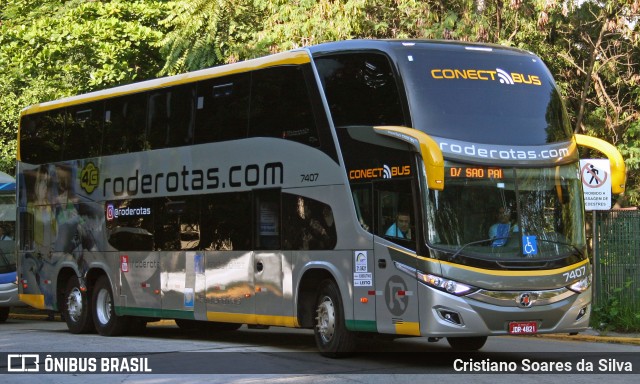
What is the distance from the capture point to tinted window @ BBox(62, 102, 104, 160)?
836 inches

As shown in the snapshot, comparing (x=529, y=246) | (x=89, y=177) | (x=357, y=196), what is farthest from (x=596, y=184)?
(x=89, y=177)

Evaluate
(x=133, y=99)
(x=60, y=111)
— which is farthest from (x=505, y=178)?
(x=60, y=111)

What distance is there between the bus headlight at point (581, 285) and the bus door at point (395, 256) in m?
2.00

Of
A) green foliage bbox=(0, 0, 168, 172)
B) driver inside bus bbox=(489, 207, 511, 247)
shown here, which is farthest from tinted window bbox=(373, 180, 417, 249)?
green foliage bbox=(0, 0, 168, 172)

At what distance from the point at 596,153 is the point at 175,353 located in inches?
642

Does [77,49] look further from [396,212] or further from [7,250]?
[396,212]

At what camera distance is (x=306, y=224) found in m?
16.1

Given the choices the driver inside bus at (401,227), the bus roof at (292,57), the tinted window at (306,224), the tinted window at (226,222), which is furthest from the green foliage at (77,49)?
the driver inside bus at (401,227)

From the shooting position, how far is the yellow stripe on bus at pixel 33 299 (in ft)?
73.7

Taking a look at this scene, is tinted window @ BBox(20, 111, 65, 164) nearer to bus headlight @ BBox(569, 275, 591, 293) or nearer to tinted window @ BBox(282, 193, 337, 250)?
tinted window @ BBox(282, 193, 337, 250)

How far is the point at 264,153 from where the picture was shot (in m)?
16.9

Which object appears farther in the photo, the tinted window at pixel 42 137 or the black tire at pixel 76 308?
the tinted window at pixel 42 137

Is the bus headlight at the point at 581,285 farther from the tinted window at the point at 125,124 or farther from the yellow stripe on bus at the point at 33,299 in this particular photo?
the yellow stripe on bus at the point at 33,299

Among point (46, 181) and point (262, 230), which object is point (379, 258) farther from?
point (46, 181)
